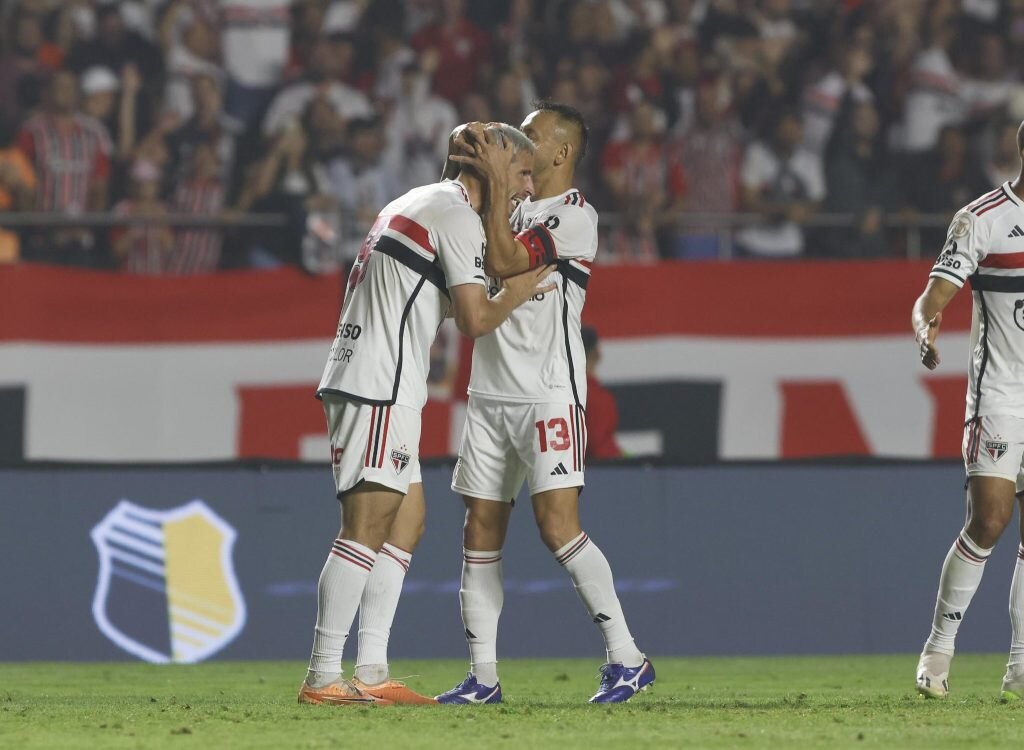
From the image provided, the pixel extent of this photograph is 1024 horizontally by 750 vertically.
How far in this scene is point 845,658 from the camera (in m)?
10.8

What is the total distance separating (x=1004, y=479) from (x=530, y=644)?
407cm

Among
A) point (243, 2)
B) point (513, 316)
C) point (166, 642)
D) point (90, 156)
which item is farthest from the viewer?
point (243, 2)

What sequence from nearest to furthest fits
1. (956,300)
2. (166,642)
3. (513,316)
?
(513,316) → (166,642) → (956,300)

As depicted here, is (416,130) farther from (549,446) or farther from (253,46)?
(549,446)

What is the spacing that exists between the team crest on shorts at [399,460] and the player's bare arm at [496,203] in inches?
33.3

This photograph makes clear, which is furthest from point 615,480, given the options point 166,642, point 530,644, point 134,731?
point 134,731

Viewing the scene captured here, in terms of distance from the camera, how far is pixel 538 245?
24.0ft

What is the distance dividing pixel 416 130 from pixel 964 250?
26.5 ft

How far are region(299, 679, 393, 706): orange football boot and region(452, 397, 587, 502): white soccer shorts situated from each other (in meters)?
1.02

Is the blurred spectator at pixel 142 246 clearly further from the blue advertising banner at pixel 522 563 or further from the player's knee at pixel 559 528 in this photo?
the player's knee at pixel 559 528

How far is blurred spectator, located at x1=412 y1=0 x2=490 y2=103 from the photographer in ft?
51.6

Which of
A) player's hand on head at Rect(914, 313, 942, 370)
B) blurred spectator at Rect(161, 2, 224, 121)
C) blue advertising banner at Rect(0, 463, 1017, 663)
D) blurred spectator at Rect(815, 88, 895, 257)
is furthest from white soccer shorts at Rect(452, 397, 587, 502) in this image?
blurred spectator at Rect(161, 2, 224, 121)

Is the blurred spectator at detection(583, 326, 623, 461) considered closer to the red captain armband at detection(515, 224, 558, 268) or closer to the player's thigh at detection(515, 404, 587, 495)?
the player's thigh at detection(515, 404, 587, 495)

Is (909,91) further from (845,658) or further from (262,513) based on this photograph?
(262,513)
